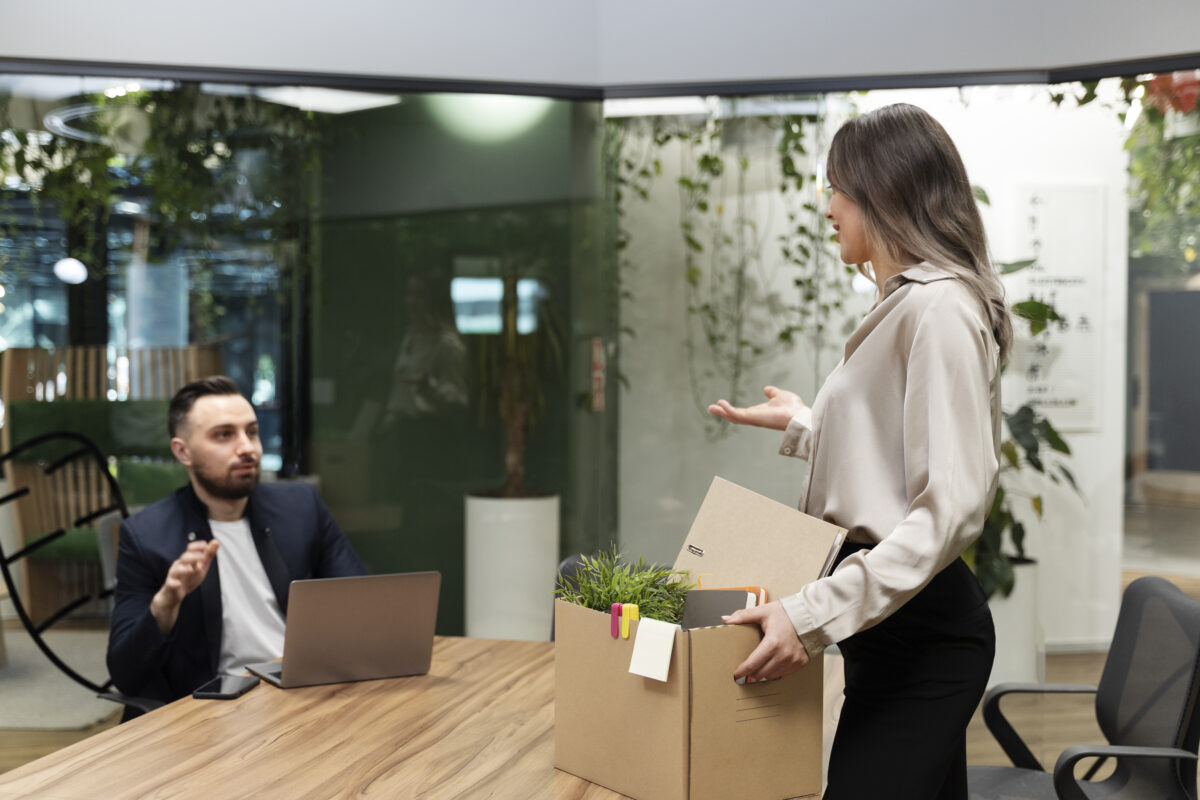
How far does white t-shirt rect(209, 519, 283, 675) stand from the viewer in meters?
2.59

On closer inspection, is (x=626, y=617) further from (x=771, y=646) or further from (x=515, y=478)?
(x=515, y=478)

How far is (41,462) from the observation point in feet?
12.2

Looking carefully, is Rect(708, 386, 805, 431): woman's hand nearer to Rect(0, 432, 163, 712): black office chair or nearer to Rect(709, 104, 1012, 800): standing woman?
Rect(709, 104, 1012, 800): standing woman

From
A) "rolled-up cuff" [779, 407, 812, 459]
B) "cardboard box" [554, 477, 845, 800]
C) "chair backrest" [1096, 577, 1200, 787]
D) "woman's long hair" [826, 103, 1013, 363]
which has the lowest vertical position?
"chair backrest" [1096, 577, 1200, 787]

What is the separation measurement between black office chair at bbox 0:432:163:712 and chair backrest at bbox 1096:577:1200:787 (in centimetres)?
309

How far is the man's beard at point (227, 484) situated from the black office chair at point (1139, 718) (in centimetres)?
191

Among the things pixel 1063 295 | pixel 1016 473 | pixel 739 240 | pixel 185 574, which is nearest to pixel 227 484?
pixel 185 574

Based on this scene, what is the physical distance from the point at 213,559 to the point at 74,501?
149cm

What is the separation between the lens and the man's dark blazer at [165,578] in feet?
7.96

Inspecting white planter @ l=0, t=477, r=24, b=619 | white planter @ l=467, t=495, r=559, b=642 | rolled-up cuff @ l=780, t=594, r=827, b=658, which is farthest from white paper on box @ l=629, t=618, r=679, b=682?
white planter @ l=0, t=477, r=24, b=619

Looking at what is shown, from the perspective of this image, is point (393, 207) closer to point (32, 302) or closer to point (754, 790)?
point (32, 302)

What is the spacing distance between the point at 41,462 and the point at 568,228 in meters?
2.15

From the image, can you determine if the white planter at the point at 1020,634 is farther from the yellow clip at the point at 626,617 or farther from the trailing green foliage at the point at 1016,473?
the yellow clip at the point at 626,617

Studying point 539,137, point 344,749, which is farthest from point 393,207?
point 344,749
